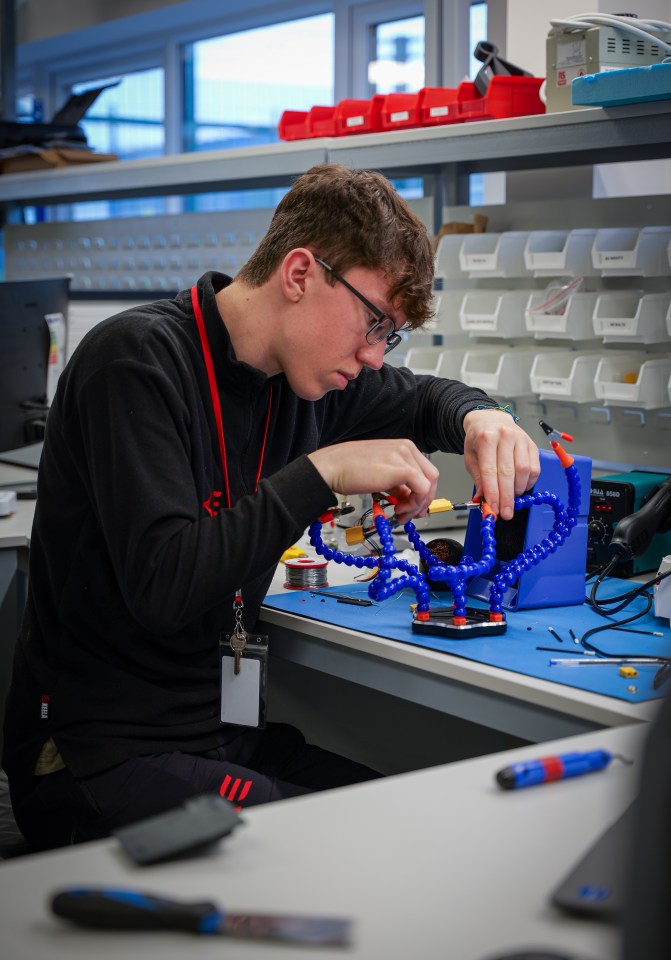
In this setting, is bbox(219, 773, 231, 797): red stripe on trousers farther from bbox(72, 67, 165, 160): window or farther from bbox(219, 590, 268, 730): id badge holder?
bbox(72, 67, 165, 160): window

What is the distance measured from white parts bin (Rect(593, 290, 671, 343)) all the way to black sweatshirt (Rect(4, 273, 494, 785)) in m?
0.69

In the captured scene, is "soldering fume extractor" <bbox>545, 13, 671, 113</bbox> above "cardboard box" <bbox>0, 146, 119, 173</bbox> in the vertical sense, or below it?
below

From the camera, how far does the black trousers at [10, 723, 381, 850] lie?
140cm

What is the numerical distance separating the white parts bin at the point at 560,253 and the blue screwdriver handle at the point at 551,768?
1.33 metres

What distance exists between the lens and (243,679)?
149cm

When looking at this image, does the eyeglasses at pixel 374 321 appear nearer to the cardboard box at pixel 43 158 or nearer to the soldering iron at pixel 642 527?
the soldering iron at pixel 642 527

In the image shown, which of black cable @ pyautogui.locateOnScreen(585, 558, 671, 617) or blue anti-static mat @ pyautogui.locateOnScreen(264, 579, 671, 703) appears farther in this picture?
black cable @ pyautogui.locateOnScreen(585, 558, 671, 617)

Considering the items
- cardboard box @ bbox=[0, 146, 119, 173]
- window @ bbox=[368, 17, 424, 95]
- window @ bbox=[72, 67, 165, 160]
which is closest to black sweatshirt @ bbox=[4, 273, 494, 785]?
cardboard box @ bbox=[0, 146, 119, 173]

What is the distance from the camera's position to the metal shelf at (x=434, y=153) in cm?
184


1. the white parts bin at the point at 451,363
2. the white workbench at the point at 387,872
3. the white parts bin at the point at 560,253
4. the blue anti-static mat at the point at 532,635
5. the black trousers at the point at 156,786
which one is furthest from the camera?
the white parts bin at the point at 451,363

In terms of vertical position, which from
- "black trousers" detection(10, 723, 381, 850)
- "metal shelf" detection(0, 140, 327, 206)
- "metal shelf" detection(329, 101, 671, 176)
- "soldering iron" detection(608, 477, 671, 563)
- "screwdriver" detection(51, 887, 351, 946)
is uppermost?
"metal shelf" detection(0, 140, 327, 206)

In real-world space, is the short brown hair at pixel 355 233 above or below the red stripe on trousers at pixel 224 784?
above

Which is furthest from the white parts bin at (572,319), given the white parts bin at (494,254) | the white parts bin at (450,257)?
the white parts bin at (450,257)

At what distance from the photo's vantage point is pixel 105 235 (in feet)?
12.4
